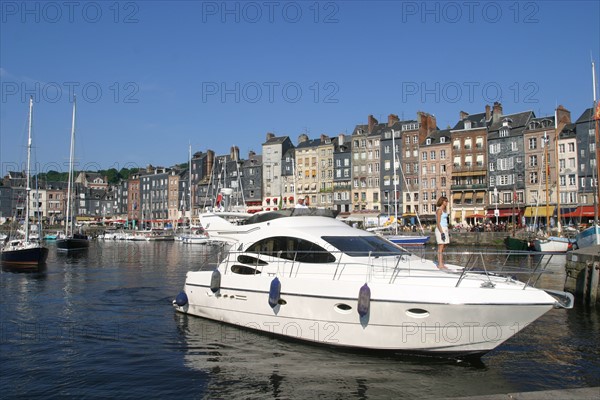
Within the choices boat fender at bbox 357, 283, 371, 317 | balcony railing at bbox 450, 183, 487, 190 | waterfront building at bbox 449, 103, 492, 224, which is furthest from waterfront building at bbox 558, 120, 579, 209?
boat fender at bbox 357, 283, 371, 317

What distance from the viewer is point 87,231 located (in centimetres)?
11531

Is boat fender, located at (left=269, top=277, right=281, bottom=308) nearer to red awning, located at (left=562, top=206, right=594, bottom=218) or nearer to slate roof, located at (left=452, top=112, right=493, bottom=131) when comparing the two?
red awning, located at (left=562, top=206, right=594, bottom=218)

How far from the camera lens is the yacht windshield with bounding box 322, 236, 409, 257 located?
44.7 feet

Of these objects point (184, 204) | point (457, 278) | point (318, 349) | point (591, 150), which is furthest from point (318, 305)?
point (184, 204)

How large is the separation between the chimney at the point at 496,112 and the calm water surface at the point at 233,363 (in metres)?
66.6

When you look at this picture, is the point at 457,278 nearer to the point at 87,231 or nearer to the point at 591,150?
the point at 591,150

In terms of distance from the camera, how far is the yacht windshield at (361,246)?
13.6 metres

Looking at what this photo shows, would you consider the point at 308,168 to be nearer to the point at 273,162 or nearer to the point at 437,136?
the point at 273,162

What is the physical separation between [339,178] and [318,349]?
274ft

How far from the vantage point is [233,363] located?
12.6 m

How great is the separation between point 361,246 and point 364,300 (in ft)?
8.83

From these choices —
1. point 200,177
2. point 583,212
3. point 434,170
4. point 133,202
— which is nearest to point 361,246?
point 583,212

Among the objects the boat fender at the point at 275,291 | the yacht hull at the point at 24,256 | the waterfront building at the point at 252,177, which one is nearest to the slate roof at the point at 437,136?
the waterfront building at the point at 252,177

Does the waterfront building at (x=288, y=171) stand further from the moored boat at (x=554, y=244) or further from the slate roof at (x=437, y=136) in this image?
the moored boat at (x=554, y=244)
